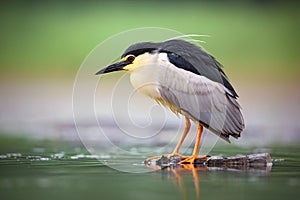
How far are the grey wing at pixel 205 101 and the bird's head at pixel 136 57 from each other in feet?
1.08

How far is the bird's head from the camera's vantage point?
8.21 m

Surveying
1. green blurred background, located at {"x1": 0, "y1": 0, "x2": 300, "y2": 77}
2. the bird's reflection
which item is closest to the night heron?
the bird's reflection

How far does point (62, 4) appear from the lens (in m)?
19.8

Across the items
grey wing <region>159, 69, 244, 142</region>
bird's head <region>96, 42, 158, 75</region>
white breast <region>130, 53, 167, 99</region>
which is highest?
bird's head <region>96, 42, 158, 75</region>

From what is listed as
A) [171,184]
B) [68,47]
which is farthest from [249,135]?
[68,47]

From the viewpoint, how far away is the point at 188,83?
8.06 metres

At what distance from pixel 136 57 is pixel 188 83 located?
0.65 m

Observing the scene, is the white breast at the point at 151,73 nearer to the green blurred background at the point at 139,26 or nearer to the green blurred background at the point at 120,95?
the green blurred background at the point at 120,95

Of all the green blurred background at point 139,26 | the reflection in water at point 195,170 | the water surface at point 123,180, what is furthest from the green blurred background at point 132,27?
the reflection in water at point 195,170

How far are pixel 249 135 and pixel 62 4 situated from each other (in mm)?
9946

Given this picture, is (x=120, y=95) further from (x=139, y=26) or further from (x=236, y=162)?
(x=139, y=26)

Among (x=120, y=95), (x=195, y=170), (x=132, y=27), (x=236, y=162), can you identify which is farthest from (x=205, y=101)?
(x=132, y=27)

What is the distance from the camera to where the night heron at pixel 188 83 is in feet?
25.7

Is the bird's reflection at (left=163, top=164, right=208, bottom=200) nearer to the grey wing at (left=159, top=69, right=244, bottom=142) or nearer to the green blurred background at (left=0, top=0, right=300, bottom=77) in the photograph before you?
the grey wing at (left=159, top=69, right=244, bottom=142)
